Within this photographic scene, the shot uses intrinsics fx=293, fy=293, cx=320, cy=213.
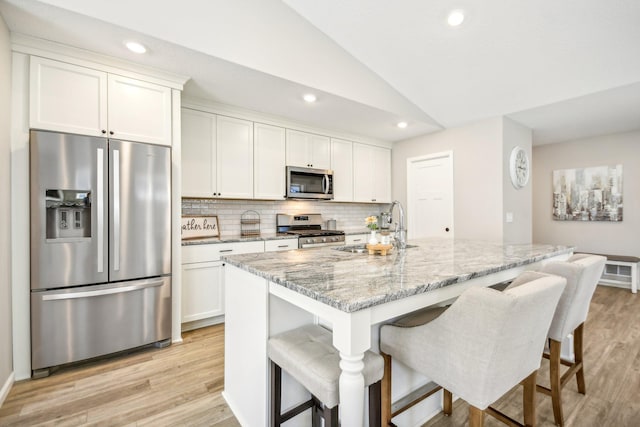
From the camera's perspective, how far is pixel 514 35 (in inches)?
99.9

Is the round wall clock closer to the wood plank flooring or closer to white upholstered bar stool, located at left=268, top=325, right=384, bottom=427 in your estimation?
white upholstered bar stool, located at left=268, top=325, right=384, bottom=427

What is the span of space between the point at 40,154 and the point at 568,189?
6.82 meters

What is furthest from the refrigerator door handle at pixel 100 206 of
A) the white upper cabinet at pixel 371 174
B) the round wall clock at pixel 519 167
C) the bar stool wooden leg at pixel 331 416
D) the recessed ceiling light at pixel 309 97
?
the round wall clock at pixel 519 167

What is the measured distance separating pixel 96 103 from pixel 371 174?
3.62 metres

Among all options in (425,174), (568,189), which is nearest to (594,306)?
(568,189)

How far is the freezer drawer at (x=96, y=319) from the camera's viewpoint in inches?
80.1

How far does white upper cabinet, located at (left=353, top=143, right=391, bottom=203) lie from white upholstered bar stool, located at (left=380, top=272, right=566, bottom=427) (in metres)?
3.53

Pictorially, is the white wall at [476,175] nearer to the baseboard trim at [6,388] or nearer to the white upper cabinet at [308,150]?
the white upper cabinet at [308,150]

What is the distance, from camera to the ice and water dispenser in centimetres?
206

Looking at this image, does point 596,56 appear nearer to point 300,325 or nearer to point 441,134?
point 441,134

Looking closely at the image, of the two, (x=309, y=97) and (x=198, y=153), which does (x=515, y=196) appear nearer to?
(x=309, y=97)

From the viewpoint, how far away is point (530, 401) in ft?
4.23

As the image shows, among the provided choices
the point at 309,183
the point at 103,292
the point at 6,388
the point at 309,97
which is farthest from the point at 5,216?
the point at 309,183

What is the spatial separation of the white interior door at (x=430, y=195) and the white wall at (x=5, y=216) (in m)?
4.38
